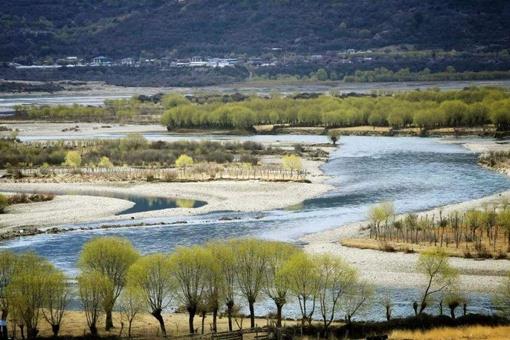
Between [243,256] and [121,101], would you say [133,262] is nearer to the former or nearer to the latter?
[243,256]

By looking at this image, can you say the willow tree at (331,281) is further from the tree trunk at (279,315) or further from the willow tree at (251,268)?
the willow tree at (251,268)

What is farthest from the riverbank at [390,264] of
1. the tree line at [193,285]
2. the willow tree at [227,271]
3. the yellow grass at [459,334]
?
the willow tree at [227,271]

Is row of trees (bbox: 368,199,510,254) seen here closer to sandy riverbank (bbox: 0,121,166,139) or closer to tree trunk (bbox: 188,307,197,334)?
tree trunk (bbox: 188,307,197,334)

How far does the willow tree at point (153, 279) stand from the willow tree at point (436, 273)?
10.5 meters

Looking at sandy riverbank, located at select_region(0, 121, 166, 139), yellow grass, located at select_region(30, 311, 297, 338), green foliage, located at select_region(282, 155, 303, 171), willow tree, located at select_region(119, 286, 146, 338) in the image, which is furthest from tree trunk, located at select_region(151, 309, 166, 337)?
sandy riverbank, located at select_region(0, 121, 166, 139)

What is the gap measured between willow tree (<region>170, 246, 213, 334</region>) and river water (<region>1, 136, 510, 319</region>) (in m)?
3.62

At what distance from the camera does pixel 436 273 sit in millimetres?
43750

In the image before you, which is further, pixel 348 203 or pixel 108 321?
pixel 348 203

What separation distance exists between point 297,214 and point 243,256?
24716mm

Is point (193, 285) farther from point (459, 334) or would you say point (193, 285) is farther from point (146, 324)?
point (459, 334)

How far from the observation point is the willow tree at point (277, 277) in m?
38.7

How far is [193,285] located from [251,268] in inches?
94.2

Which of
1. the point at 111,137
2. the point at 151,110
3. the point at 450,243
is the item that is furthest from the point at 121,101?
the point at 450,243

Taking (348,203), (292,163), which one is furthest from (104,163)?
(348,203)
